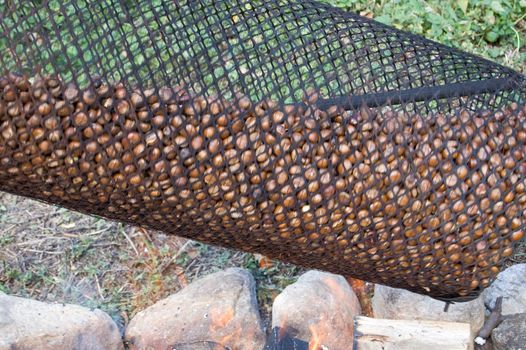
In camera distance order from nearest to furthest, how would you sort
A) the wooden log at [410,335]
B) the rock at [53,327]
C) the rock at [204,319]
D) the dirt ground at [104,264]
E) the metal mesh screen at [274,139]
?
the metal mesh screen at [274,139] → the wooden log at [410,335] → the rock at [53,327] → the rock at [204,319] → the dirt ground at [104,264]

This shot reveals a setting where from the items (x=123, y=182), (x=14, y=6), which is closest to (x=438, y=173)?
(x=123, y=182)

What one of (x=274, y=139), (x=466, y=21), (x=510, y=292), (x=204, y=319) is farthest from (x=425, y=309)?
(x=466, y=21)

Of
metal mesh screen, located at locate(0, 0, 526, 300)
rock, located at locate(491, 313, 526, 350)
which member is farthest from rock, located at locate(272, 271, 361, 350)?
metal mesh screen, located at locate(0, 0, 526, 300)

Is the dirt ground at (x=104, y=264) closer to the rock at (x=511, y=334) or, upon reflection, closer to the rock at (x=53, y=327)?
the rock at (x=53, y=327)

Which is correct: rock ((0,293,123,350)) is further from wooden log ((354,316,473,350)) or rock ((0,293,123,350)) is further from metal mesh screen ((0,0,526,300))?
metal mesh screen ((0,0,526,300))

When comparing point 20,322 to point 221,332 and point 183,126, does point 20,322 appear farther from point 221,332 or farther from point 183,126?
point 183,126

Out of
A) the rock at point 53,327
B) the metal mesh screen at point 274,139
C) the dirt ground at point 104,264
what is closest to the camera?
the metal mesh screen at point 274,139

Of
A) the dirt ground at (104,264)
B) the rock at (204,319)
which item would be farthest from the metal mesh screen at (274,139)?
the dirt ground at (104,264)

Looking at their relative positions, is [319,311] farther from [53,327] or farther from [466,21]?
[466,21]
